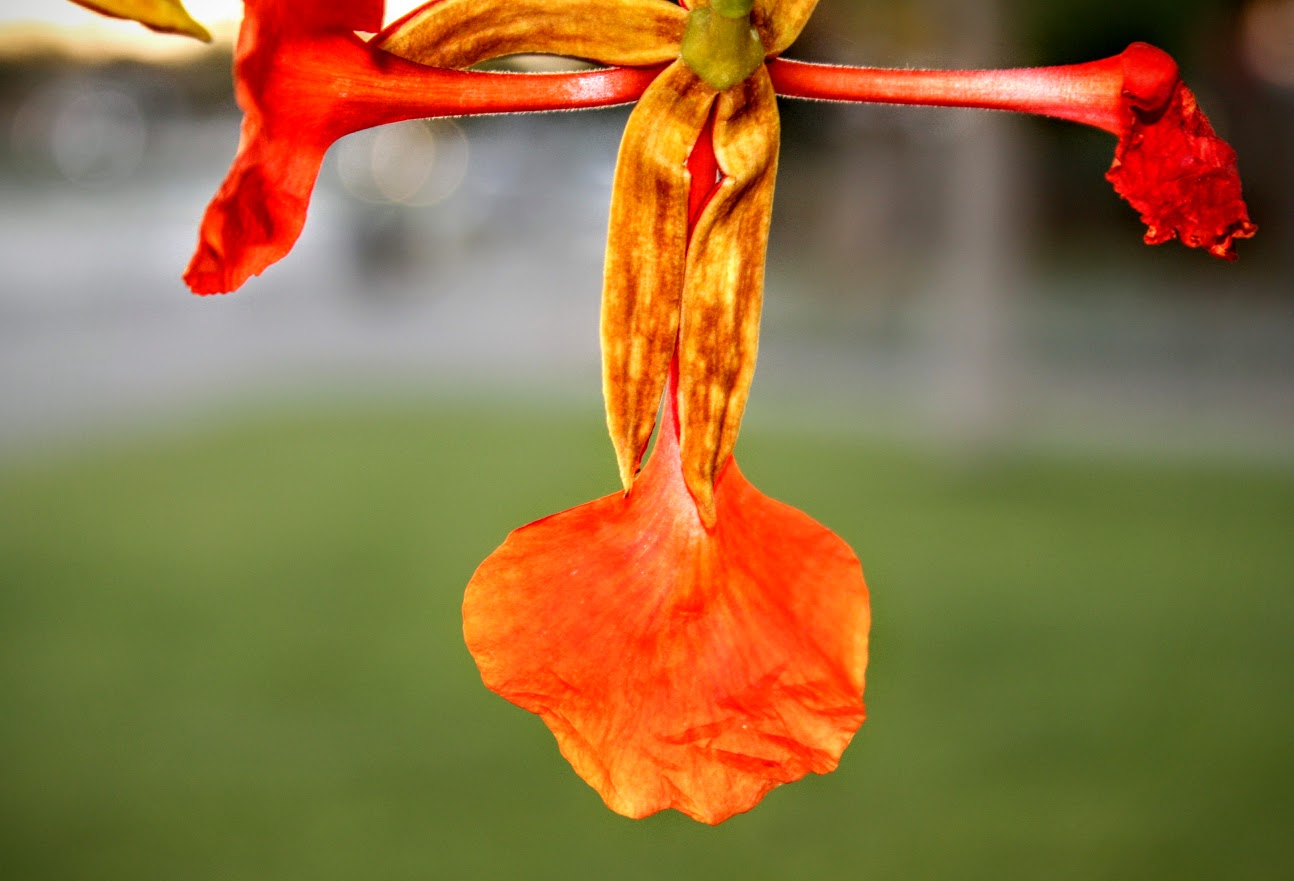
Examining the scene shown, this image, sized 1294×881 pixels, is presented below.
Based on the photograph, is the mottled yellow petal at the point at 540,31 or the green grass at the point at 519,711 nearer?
the mottled yellow petal at the point at 540,31

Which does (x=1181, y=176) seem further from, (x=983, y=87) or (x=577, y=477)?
(x=577, y=477)

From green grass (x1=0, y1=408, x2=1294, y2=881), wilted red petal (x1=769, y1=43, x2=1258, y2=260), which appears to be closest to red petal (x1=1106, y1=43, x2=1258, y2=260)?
wilted red petal (x1=769, y1=43, x2=1258, y2=260)

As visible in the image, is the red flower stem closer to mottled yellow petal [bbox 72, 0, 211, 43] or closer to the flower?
the flower

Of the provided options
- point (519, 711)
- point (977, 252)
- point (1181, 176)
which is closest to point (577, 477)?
point (977, 252)

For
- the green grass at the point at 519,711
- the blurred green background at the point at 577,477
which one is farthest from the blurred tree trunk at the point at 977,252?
the green grass at the point at 519,711

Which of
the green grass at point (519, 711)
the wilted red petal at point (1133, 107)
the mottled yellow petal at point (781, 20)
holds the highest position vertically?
the mottled yellow petal at point (781, 20)

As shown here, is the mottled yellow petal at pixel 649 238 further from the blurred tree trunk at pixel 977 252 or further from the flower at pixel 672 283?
the blurred tree trunk at pixel 977 252

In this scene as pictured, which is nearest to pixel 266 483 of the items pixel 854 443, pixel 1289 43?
pixel 854 443
